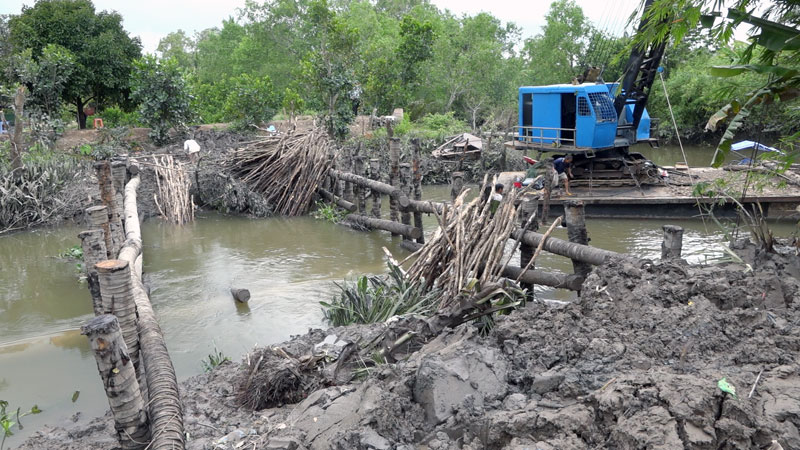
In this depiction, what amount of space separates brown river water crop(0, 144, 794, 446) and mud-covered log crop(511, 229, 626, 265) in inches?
55.8

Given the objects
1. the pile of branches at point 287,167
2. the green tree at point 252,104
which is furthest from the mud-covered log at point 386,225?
the green tree at point 252,104

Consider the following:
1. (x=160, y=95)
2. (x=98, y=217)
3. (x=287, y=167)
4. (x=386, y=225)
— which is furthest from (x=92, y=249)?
(x=160, y=95)

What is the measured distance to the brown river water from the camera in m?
5.30

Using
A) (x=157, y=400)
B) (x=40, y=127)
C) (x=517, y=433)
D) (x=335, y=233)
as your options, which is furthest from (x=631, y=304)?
(x=40, y=127)

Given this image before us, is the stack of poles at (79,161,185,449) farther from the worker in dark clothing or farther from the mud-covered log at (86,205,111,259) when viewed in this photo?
the worker in dark clothing

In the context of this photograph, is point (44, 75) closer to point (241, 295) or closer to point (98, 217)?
point (98, 217)

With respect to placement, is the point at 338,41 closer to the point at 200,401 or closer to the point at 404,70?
the point at 404,70

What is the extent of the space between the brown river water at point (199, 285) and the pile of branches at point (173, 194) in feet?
1.26

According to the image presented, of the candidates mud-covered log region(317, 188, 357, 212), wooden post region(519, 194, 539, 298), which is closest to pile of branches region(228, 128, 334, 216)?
mud-covered log region(317, 188, 357, 212)

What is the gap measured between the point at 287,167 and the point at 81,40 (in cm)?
1178

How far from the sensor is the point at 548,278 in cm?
562

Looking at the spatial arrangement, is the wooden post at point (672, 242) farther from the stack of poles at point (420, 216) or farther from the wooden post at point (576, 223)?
the wooden post at point (576, 223)

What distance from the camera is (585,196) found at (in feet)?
40.1

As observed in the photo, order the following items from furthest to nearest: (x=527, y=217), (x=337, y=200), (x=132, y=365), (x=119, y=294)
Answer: (x=337, y=200)
(x=527, y=217)
(x=119, y=294)
(x=132, y=365)
